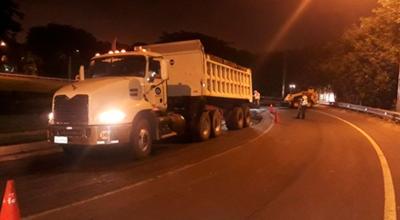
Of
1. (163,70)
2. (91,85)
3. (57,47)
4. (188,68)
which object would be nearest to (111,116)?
(91,85)

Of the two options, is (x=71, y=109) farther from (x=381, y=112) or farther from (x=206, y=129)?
(x=381, y=112)

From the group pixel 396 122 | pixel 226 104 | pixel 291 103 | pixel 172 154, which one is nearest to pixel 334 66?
pixel 291 103

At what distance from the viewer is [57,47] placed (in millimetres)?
108250

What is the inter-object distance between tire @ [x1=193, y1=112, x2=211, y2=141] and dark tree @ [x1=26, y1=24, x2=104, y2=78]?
9020 cm

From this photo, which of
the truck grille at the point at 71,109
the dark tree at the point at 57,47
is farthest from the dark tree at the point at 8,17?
the truck grille at the point at 71,109

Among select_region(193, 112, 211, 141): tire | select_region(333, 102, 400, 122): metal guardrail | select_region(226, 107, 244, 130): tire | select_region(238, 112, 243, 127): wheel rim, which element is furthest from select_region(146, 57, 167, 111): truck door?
select_region(333, 102, 400, 122): metal guardrail

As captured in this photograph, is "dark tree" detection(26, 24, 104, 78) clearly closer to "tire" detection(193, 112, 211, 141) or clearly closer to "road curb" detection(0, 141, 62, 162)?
"tire" detection(193, 112, 211, 141)

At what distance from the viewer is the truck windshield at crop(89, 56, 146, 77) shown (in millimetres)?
15055

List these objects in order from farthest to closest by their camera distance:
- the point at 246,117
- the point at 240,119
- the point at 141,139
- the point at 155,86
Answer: the point at 246,117, the point at 240,119, the point at 155,86, the point at 141,139

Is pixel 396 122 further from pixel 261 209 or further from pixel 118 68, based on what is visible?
pixel 261 209

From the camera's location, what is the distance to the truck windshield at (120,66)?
49.4 ft

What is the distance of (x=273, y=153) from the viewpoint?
607 inches

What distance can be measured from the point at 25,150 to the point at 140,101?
3.92 meters

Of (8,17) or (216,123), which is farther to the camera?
(8,17)
